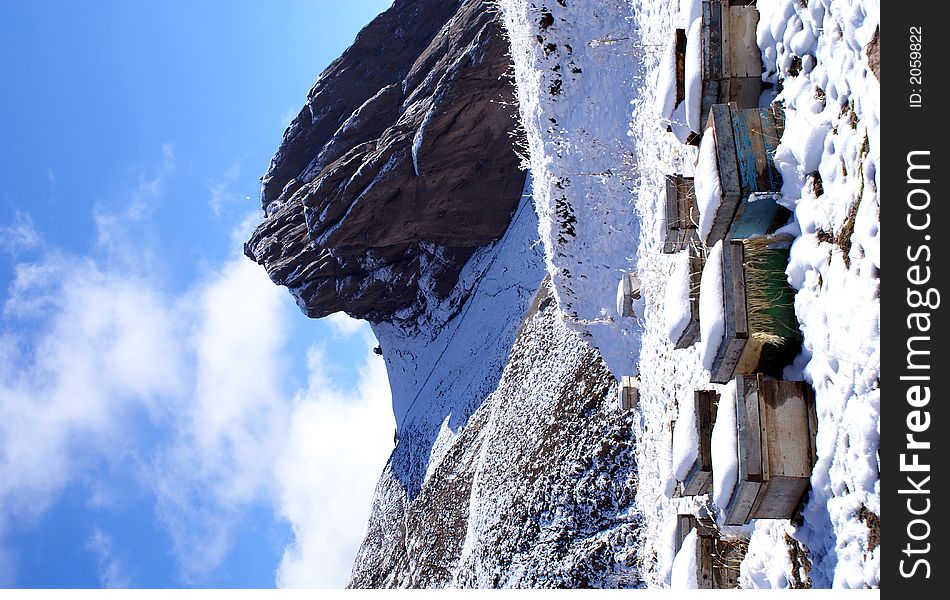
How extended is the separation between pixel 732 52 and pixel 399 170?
18705 millimetres

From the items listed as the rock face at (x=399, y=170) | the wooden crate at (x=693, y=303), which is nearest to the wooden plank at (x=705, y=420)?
the wooden crate at (x=693, y=303)

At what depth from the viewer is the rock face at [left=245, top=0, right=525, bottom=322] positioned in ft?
71.3

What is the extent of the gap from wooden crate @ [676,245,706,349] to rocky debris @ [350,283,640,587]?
5.78 meters

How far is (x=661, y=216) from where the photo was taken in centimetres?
693

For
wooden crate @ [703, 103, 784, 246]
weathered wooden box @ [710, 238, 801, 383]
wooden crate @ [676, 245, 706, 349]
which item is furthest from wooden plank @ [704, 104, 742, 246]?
wooden crate @ [676, 245, 706, 349]

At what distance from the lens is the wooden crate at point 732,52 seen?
484 cm

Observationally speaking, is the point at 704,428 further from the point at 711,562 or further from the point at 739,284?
the point at 739,284

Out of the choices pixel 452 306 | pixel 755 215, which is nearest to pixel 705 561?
pixel 755 215

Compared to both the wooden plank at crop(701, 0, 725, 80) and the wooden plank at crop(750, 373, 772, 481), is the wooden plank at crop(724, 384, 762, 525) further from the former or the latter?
the wooden plank at crop(701, 0, 725, 80)

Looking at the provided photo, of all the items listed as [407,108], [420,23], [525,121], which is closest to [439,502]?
[525,121]

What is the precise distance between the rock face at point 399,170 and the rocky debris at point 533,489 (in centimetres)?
→ 539

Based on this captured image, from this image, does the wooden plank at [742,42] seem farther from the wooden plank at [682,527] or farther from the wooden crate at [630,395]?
the wooden crate at [630,395]

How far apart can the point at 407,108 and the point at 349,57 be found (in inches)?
335

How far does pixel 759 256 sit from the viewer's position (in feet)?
13.7
